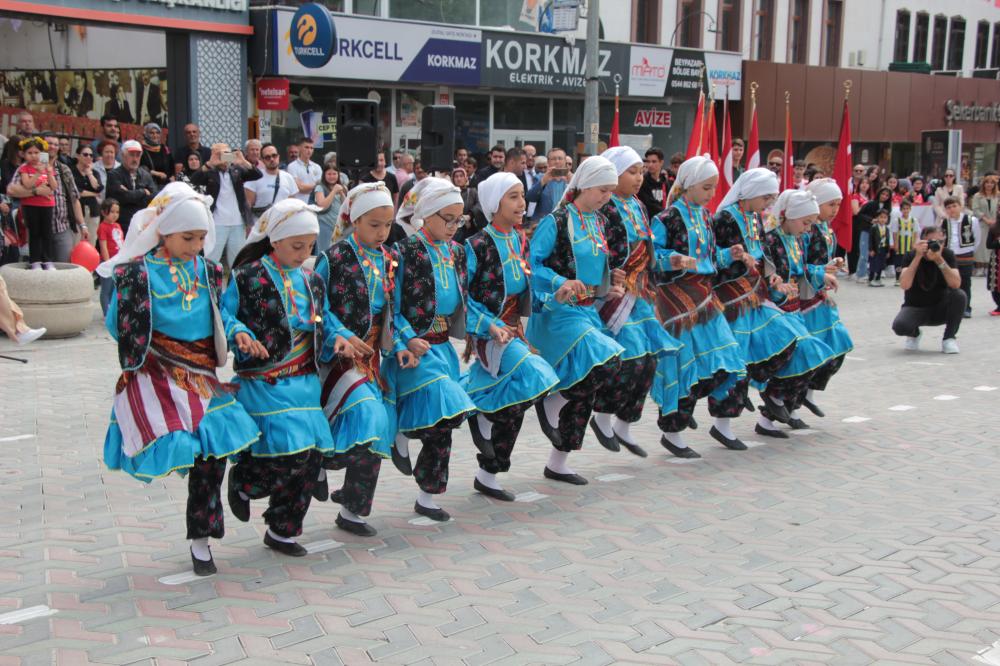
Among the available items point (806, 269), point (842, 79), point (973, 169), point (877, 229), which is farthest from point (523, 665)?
point (973, 169)

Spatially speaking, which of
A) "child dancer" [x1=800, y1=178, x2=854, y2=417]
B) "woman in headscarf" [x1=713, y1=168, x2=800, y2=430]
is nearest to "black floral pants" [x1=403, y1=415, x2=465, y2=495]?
"woman in headscarf" [x1=713, y1=168, x2=800, y2=430]

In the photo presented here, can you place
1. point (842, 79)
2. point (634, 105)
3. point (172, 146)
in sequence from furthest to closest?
point (842, 79)
point (634, 105)
point (172, 146)

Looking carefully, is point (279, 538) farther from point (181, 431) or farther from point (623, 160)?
point (623, 160)

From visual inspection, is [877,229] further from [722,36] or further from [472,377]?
[472,377]

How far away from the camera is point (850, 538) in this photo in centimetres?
615

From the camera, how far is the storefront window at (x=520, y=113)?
23.8 meters

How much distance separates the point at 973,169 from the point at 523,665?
38007mm

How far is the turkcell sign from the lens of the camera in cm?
1833

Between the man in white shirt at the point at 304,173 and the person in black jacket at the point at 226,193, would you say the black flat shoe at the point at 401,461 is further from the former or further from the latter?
the man in white shirt at the point at 304,173

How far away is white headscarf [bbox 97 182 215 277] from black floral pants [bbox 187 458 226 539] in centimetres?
94

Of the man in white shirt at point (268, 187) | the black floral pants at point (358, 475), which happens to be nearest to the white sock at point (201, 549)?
the black floral pants at point (358, 475)

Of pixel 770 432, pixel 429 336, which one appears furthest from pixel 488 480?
pixel 770 432

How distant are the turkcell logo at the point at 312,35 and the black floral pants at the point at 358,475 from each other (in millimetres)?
13294

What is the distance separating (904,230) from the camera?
20172mm
